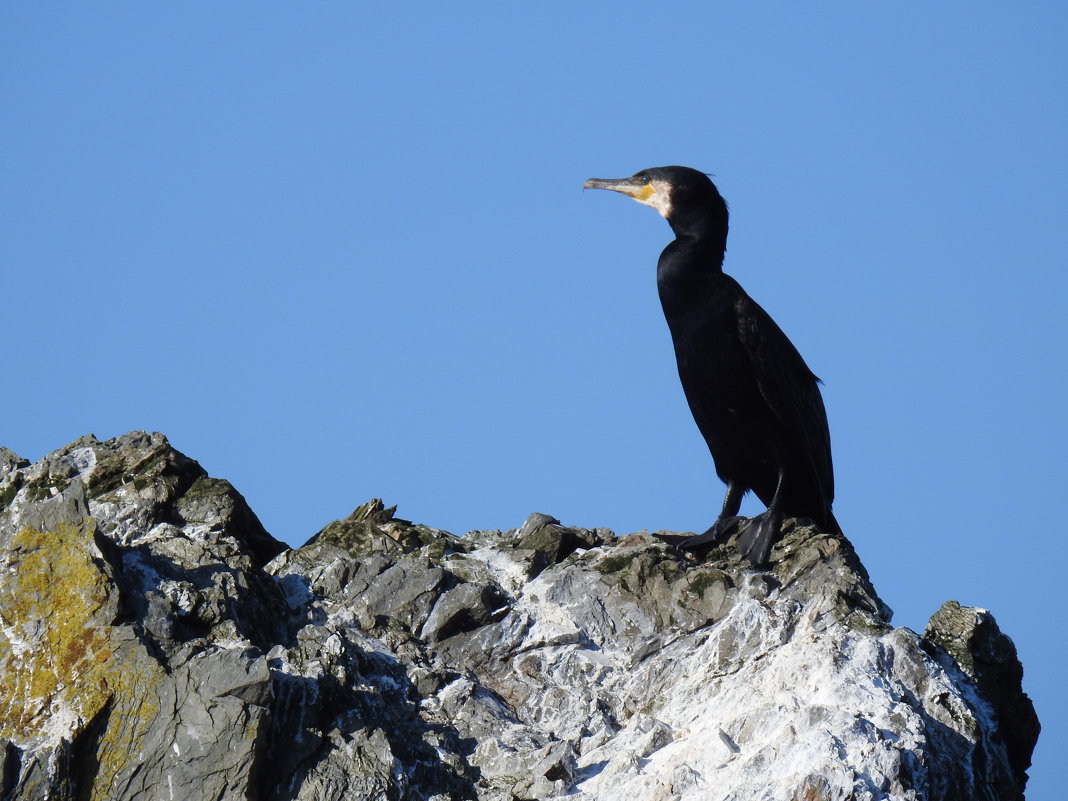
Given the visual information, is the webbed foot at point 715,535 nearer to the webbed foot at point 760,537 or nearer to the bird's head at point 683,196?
the webbed foot at point 760,537

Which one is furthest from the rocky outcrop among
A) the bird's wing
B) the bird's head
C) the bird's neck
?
the bird's head

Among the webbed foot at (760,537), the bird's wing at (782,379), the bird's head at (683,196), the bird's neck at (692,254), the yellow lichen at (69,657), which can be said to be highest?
the bird's head at (683,196)

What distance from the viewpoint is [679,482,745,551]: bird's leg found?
31.0ft

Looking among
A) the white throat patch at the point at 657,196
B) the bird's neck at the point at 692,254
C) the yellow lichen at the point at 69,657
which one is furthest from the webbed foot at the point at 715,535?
the yellow lichen at the point at 69,657

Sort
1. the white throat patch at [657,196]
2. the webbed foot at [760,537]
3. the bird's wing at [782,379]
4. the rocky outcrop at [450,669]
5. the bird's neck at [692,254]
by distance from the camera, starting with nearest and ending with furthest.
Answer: the rocky outcrop at [450,669] → the webbed foot at [760,537] → the bird's wing at [782,379] → the bird's neck at [692,254] → the white throat patch at [657,196]

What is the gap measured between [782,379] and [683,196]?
61.0 inches

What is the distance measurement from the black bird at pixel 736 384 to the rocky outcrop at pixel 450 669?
0.61 meters

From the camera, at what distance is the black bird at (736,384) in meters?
9.55

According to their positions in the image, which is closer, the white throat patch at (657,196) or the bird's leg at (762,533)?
the bird's leg at (762,533)

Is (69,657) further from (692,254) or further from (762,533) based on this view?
(692,254)

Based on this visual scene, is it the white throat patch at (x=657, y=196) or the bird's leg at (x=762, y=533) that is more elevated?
the white throat patch at (x=657, y=196)

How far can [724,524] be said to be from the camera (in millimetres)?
9680

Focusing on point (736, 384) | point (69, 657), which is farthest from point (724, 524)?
point (69, 657)

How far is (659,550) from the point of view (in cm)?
915
